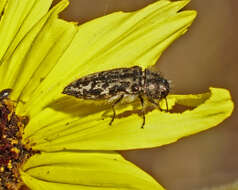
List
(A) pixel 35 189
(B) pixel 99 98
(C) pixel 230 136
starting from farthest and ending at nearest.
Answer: (C) pixel 230 136, (B) pixel 99 98, (A) pixel 35 189

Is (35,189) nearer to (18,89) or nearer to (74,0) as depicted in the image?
(18,89)

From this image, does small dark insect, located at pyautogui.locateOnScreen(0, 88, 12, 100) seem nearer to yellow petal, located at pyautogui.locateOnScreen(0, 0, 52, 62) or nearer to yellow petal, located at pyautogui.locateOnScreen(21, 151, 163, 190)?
yellow petal, located at pyautogui.locateOnScreen(0, 0, 52, 62)

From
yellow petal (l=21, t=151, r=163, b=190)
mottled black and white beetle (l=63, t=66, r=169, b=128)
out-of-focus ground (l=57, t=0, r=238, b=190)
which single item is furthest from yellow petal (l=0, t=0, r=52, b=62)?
out-of-focus ground (l=57, t=0, r=238, b=190)

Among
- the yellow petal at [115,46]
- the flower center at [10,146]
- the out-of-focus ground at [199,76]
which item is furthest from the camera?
the out-of-focus ground at [199,76]

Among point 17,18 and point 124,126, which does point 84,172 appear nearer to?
point 124,126

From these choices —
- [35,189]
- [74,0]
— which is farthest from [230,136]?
[35,189]

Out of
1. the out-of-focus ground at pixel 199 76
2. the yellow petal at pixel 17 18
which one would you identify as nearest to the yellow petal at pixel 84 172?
the yellow petal at pixel 17 18

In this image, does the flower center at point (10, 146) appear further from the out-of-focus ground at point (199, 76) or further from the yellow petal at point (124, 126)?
the out-of-focus ground at point (199, 76)

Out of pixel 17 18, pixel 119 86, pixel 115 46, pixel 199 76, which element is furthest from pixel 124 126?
pixel 199 76
